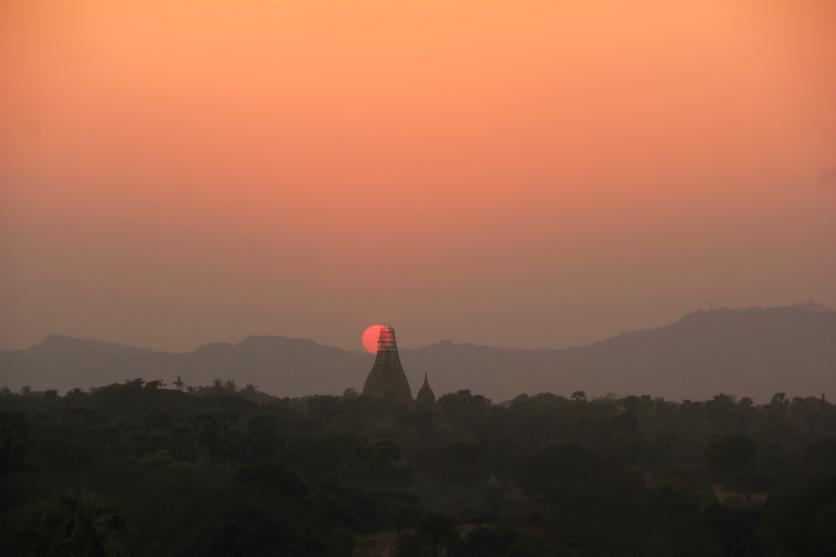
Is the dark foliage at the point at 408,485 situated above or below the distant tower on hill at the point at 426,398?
below

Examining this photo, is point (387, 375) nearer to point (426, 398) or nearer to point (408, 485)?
point (426, 398)

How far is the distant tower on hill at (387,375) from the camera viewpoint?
349ft

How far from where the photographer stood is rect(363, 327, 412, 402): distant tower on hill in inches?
4188

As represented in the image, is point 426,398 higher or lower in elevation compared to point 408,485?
higher

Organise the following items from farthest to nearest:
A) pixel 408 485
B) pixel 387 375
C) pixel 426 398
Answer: pixel 387 375
pixel 426 398
pixel 408 485

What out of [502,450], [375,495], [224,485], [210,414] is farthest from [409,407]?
[224,485]

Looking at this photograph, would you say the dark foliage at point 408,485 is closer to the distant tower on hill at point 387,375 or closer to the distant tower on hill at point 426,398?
the distant tower on hill at point 426,398

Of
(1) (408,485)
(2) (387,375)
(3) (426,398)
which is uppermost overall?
Result: (2) (387,375)

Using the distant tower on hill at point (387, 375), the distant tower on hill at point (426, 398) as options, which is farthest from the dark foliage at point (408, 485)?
the distant tower on hill at point (387, 375)

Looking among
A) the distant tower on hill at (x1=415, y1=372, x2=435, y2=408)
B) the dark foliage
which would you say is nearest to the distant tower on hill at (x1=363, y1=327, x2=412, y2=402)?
the distant tower on hill at (x1=415, y1=372, x2=435, y2=408)

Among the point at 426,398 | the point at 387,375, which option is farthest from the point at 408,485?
the point at 387,375

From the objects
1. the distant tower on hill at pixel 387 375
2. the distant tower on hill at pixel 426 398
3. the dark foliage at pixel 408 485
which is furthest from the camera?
the distant tower on hill at pixel 387 375

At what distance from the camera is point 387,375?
353 feet

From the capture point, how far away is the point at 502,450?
2936 inches
